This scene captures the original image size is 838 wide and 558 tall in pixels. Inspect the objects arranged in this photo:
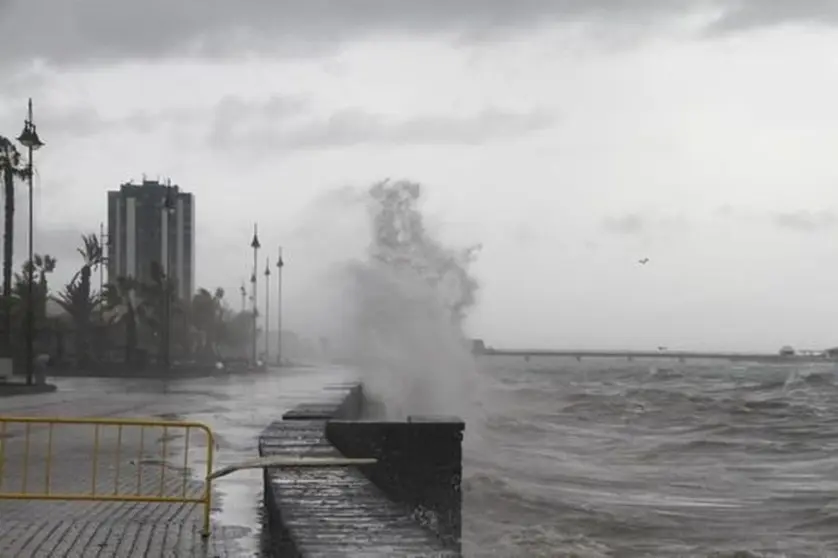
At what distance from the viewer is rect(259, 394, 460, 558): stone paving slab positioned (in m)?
4.67

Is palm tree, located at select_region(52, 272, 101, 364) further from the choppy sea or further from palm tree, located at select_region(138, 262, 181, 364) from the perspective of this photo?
the choppy sea

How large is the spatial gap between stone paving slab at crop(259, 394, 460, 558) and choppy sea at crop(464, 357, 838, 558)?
2.91 meters

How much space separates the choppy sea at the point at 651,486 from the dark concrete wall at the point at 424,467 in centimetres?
126

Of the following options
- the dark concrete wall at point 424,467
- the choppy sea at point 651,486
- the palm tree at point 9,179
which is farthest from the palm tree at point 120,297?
the dark concrete wall at point 424,467

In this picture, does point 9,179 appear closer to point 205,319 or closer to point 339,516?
point 339,516

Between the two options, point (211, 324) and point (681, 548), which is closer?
point (681, 548)

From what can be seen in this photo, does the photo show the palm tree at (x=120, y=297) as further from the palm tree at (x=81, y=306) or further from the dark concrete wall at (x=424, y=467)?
the dark concrete wall at (x=424, y=467)

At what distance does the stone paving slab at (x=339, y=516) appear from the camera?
4.67 metres

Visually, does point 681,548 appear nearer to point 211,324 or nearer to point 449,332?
point 449,332

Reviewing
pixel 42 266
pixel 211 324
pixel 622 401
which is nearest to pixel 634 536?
pixel 622 401

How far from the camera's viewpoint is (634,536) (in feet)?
36.3

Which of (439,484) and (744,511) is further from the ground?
(439,484)

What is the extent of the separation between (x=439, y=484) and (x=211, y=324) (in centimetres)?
10112

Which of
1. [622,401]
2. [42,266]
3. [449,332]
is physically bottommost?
[622,401]
